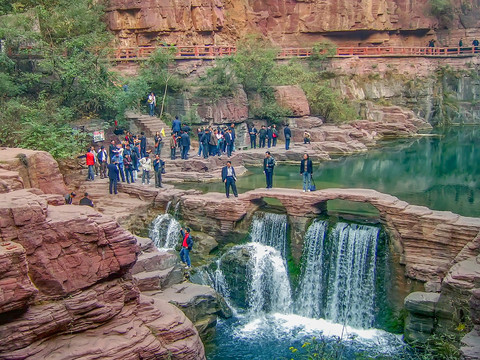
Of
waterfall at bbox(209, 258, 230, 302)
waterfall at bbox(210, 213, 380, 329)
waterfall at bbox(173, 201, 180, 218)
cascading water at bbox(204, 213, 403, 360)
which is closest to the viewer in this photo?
cascading water at bbox(204, 213, 403, 360)

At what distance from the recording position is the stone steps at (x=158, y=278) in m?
15.5

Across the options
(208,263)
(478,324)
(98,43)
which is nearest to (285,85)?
(98,43)

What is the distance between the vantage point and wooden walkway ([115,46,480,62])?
33.8 meters

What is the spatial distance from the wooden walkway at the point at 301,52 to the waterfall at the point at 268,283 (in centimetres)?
1776

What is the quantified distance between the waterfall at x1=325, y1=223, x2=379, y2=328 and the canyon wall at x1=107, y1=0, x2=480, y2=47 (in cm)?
2213

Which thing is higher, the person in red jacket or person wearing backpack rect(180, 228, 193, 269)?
the person in red jacket

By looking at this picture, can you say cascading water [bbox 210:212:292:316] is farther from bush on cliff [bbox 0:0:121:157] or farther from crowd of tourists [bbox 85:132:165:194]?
bush on cliff [bbox 0:0:121:157]

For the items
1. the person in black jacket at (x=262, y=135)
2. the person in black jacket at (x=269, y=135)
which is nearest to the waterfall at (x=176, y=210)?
the person in black jacket at (x=262, y=135)

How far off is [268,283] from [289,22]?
30732mm

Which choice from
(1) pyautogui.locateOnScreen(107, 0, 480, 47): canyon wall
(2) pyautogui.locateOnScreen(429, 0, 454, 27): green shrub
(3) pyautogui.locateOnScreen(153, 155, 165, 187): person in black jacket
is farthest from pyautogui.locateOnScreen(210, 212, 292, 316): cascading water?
(2) pyautogui.locateOnScreen(429, 0, 454, 27): green shrub

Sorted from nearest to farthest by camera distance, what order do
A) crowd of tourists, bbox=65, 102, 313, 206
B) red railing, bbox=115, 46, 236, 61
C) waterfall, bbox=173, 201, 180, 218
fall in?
crowd of tourists, bbox=65, 102, 313, 206 → waterfall, bbox=173, 201, 180, 218 → red railing, bbox=115, 46, 236, 61

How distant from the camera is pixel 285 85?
34625mm

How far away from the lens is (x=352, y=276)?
17531 millimetres

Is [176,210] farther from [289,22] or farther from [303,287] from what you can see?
[289,22]
